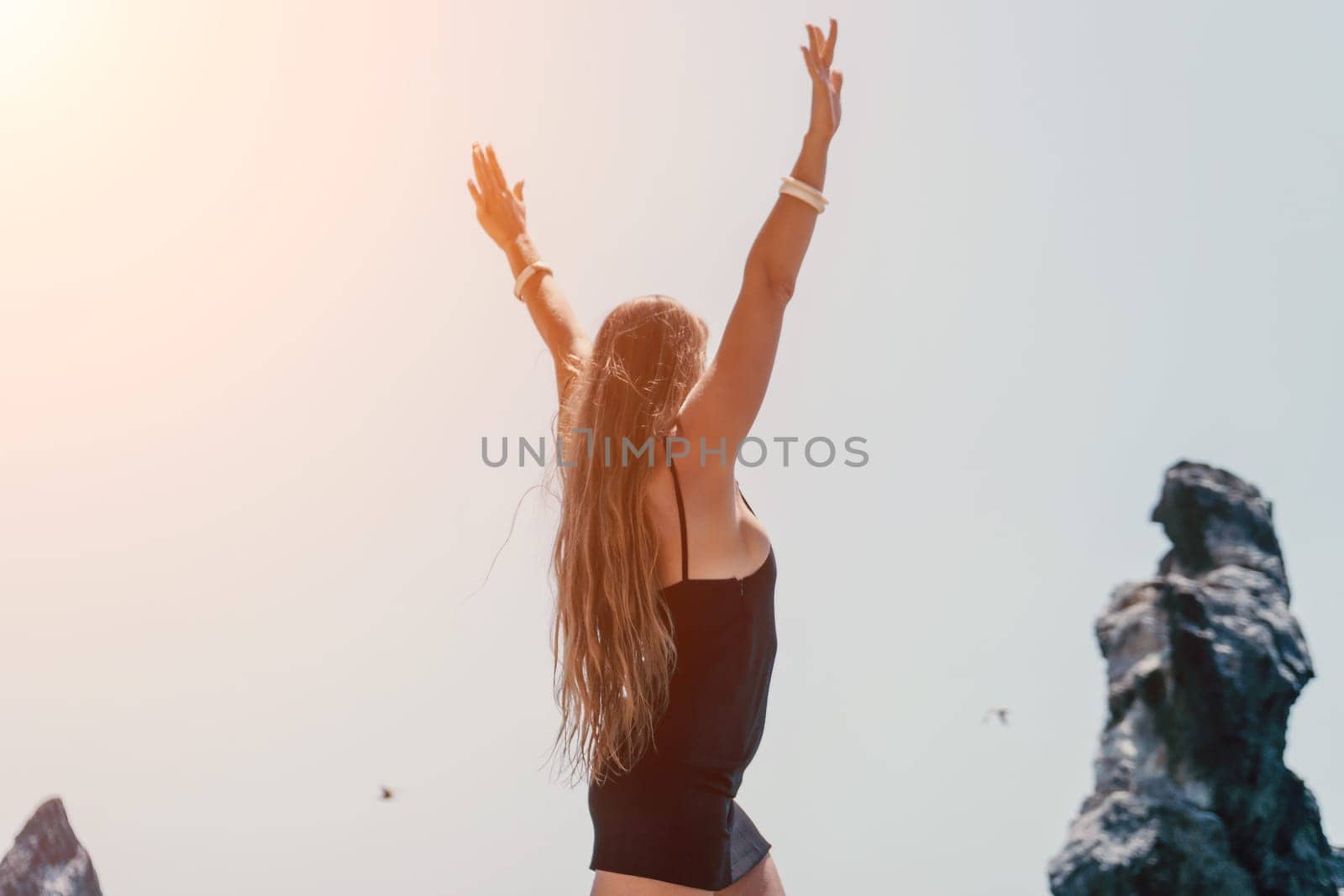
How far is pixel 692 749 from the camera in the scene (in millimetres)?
1711

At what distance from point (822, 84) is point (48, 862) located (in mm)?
3791

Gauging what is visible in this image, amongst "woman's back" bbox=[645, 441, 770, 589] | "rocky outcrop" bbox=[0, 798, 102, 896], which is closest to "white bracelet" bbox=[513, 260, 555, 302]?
"woman's back" bbox=[645, 441, 770, 589]

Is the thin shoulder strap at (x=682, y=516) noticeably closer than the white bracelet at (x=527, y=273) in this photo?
Yes

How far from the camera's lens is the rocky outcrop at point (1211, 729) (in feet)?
18.1

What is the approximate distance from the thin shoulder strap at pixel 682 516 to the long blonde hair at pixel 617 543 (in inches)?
→ 1.8

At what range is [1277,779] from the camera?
566 cm

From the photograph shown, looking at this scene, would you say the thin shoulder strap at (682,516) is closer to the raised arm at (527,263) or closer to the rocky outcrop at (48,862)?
the raised arm at (527,263)

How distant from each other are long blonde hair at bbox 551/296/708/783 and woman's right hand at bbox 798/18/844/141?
37 centimetres

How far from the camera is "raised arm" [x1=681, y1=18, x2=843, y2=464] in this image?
155 centimetres

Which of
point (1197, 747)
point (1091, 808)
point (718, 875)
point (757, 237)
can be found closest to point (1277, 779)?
point (1197, 747)

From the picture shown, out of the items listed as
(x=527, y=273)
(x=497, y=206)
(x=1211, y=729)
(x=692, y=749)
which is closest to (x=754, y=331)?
(x=692, y=749)

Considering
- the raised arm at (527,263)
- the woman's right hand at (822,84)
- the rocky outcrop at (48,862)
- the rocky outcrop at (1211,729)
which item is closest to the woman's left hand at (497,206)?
the raised arm at (527,263)

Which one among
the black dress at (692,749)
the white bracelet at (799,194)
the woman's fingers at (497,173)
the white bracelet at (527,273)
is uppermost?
the woman's fingers at (497,173)

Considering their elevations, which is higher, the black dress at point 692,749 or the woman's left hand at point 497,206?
the woman's left hand at point 497,206
